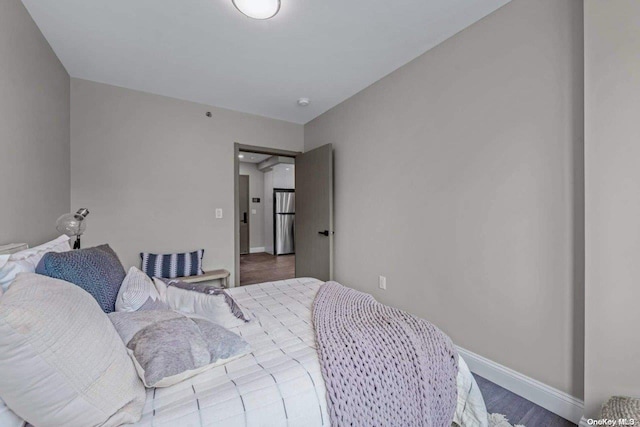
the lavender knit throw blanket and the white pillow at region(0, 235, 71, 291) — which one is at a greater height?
the white pillow at region(0, 235, 71, 291)

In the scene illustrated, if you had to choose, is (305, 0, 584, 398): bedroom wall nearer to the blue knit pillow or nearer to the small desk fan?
the blue knit pillow

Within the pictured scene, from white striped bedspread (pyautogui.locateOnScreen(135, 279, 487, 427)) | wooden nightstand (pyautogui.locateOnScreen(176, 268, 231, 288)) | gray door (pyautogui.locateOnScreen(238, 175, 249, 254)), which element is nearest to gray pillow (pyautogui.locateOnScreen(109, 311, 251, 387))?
white striped bedspread (pyautogui.locateOnScreen(135, 279, 487, 427))

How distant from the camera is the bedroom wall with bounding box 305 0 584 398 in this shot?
1.52 meters

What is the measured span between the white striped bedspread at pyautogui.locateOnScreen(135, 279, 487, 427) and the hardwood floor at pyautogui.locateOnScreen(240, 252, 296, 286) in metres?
3.20

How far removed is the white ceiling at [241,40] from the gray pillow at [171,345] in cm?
185

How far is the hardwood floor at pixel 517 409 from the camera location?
1511 millimetres

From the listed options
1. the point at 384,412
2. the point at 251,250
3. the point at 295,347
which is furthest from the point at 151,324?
the point at 251,250

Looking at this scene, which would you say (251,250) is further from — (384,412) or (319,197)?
(384,412)

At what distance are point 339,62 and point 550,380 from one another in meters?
2.72

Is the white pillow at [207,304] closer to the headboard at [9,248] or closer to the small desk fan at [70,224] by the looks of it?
the headboard at [9,248]

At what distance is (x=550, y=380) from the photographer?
159cm

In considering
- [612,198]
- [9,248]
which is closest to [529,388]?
[612,198]

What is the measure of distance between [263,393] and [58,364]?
57 centimetres

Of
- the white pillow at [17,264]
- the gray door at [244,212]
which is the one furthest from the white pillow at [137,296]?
the gray door at [244,212]
